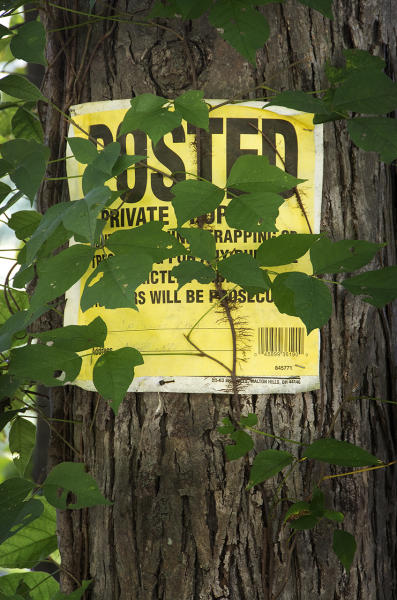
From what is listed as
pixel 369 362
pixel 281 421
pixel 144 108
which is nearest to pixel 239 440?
pixel 281 421

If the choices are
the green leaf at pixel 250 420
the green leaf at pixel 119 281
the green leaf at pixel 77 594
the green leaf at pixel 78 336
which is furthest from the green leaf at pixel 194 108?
the green leaf at pixel 77 594

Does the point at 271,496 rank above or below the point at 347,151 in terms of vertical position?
below

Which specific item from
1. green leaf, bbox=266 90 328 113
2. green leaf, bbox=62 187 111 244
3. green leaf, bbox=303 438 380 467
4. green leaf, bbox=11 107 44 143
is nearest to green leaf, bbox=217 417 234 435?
green leaf, bbox=303 438 380 467

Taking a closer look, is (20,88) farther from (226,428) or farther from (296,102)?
(226,428)

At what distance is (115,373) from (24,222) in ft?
1.52

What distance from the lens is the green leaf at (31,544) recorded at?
1.43 metres

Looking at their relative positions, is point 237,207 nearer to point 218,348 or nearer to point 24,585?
point 218,348

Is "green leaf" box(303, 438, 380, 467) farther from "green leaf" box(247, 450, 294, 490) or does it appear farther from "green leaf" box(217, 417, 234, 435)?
"green leaf" box(217, 417, 234, 435)

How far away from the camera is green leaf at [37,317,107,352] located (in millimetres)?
1104

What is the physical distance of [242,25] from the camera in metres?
1.11

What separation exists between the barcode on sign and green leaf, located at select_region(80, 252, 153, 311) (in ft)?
1.30

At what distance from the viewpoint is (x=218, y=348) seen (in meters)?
1.20

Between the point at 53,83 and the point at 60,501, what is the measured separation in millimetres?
978

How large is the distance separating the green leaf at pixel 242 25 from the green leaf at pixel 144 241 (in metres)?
0.40
